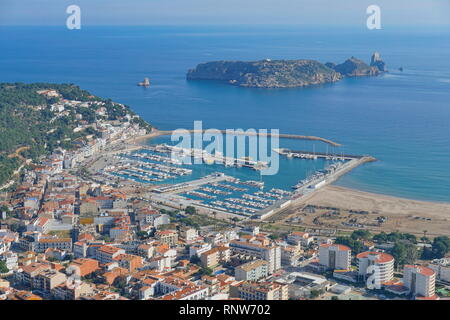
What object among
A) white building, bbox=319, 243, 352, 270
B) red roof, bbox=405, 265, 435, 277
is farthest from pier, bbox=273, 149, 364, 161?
red roof, bbox=405, 265, 435, 277

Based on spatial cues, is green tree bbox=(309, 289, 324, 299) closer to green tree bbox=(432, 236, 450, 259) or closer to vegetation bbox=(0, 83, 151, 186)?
green tree bbox=(432, 236, 450, 259)

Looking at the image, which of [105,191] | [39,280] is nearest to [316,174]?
[105,191]

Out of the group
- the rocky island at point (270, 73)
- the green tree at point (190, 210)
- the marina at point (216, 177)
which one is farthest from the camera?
the rocky island at point (270, 73)

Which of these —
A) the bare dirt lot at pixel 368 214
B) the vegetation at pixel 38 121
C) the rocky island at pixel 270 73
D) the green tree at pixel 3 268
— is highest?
the rocky island at pixel 270 73

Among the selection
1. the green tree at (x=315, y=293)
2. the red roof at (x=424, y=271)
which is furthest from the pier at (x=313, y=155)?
the green tree at (x=315, y=293)

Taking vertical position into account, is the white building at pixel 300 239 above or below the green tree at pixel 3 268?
below

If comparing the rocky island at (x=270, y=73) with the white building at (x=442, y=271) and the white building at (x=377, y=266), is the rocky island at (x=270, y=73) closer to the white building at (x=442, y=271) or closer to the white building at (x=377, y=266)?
the white building at (x=442, y=271)
